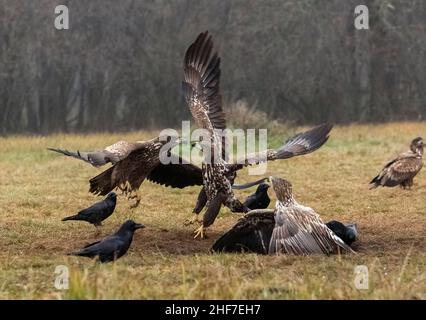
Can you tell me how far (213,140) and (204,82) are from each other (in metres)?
1.04

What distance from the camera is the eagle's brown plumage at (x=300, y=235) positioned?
696 centimetres

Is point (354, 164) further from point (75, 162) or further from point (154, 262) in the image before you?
point (154, 262)

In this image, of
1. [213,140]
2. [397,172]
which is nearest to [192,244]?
[213,140]

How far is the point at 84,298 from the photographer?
479 centimetres

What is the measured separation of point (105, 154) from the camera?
25.1 feet

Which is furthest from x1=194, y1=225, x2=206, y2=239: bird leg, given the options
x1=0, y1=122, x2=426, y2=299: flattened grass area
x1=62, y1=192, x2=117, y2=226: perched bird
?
x1=62, y1=192, x2=117, y2=226: perched bird

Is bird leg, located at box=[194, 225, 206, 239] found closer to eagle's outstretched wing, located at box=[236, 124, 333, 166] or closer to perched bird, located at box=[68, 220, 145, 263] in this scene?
eagle's outstretched wing, located at box=[236, 124, 333, 166]

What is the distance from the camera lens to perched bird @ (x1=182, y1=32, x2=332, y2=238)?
827 centimetres

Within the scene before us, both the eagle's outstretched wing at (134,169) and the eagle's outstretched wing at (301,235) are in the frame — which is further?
the eagle's outstretched wing at (134,169)

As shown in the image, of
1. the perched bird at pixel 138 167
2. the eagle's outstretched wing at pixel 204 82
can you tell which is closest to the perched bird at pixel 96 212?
the perched bird at pixel 138 167

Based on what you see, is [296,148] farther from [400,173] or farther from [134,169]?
[400,173]

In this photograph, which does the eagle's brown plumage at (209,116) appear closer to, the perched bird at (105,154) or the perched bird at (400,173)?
the perched bird at (105,154)

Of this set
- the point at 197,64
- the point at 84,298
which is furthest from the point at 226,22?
the point at 84,298

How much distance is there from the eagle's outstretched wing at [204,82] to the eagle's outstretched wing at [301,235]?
2.08 meters
